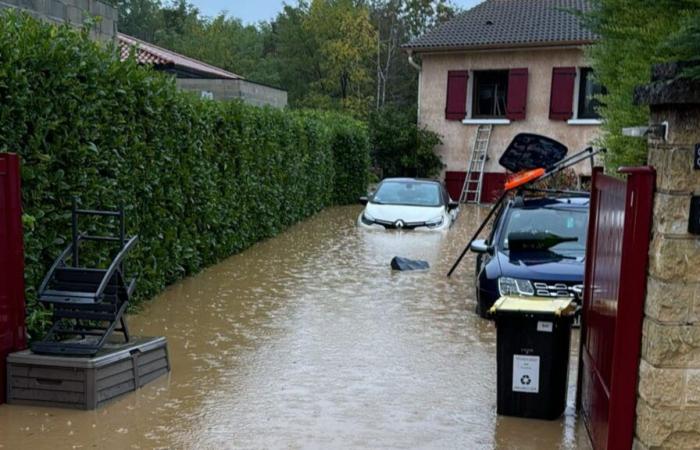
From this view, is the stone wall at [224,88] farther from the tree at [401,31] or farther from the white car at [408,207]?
the tree at [401,31]

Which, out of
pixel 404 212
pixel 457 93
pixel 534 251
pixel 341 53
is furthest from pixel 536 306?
pixel 341 53

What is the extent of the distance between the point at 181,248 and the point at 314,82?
Result: 37.0m

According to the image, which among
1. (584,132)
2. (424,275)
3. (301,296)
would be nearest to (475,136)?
(584,132)

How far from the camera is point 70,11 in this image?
12.6 meters

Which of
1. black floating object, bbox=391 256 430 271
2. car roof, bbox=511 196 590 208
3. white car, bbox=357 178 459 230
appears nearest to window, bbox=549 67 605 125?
white car, bbox=357 178 459 230

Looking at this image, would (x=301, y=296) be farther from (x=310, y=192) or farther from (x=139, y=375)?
(x=310, y=192)

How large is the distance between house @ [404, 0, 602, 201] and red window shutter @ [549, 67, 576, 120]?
3 centimetres

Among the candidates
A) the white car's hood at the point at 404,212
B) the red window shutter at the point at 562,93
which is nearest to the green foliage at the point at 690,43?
the white car's hood at the point at 404,212

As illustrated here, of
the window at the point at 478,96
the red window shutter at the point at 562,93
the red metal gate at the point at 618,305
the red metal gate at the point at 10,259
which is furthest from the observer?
the window at the point at 478,96

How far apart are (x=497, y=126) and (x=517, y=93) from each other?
1261 millimetres

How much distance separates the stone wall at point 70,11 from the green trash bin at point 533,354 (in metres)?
7.60

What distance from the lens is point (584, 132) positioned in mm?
23406

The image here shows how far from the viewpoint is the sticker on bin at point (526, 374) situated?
17.7 ft

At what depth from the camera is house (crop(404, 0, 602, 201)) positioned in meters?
23.3
